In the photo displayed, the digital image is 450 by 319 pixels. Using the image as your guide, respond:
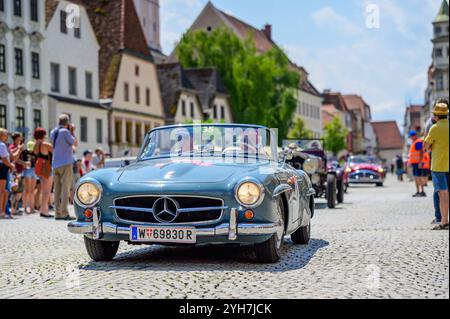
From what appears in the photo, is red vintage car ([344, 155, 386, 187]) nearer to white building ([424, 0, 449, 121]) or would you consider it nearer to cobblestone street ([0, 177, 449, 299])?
cobblestone street ([0, 177, 449, 299])

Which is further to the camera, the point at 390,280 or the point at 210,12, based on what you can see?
the point at 210,12

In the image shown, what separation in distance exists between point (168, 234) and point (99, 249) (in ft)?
3.34

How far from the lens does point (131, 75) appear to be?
193 feet

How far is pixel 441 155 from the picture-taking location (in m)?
12.8

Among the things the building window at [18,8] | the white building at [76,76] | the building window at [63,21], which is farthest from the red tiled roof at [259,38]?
the building window at [18,8]

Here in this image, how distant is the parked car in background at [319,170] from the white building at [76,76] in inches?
1087

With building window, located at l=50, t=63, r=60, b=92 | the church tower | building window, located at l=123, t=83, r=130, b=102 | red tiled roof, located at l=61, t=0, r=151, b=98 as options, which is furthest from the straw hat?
the church tower

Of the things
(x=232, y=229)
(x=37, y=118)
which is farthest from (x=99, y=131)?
(x=232, y=229)

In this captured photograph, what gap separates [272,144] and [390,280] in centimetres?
337

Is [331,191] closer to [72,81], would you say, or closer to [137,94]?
[72,81]

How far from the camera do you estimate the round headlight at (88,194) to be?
8641 mm

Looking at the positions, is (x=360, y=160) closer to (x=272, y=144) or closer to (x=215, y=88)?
(x=215, y=88)

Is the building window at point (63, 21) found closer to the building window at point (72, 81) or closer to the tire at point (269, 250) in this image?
the building window at point (72, 81)
